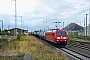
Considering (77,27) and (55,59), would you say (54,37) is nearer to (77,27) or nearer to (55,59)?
(55,59)

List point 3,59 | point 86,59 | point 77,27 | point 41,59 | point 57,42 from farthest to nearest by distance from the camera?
1. point 77,27
2. point 57,42
3. point 86,59
4. point 41,59
5. point 3,59

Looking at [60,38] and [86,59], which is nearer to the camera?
[86,59]

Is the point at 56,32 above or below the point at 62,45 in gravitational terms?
above

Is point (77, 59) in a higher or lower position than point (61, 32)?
lower

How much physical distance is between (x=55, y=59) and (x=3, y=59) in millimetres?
3583

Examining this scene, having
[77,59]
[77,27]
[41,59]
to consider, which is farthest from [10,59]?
[77,27]

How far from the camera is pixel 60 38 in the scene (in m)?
31.1

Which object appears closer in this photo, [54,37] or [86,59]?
[86,59]

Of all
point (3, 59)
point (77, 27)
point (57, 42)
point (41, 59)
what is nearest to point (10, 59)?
point (3, 59)

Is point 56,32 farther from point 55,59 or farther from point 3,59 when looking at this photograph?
point 3,59

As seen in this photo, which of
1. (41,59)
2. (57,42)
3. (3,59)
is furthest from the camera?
(57,42)

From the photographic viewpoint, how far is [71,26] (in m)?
150

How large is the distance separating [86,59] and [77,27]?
12649 cm

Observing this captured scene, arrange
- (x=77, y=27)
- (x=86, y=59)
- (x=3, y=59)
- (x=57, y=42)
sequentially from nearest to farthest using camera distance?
(x=3, y=59) < (x=86, y=59) < (x=57, y=42) < (x=77, y=27)
